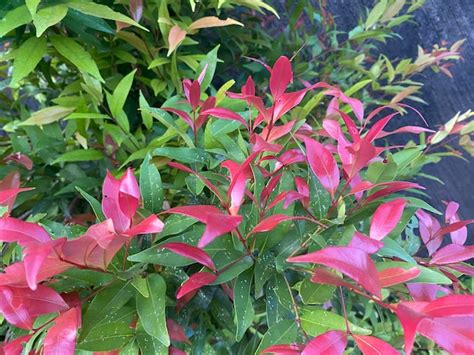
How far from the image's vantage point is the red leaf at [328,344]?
27 cm

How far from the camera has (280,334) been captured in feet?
1.15

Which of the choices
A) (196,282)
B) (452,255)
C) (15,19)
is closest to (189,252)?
(196,282)

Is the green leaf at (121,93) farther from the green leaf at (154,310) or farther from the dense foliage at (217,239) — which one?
the green leaf at (154,310)

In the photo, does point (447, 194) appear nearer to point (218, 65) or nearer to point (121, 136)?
point (218, 65)

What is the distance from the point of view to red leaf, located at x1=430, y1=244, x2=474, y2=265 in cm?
40

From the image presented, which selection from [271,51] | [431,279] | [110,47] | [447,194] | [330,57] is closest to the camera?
[431,279]

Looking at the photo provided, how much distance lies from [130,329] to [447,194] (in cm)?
119

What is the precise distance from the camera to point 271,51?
3.00 feet

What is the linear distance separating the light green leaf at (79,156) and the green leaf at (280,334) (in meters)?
0.41

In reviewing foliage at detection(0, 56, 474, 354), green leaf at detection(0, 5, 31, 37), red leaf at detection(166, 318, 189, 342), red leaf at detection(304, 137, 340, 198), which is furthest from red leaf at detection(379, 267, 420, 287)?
green leaf at detection(0, 5, 31, 37)

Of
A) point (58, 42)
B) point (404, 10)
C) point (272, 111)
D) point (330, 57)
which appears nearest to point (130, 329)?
point (272, 111)

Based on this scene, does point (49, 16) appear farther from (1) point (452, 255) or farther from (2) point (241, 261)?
(1) point (452, 255)

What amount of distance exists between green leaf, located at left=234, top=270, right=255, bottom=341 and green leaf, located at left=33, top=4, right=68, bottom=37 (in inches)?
14.4

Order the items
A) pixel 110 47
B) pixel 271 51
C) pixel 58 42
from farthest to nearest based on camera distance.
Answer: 1. pixel 271 51
2. pixel 110 47
3. pixel 58 42
